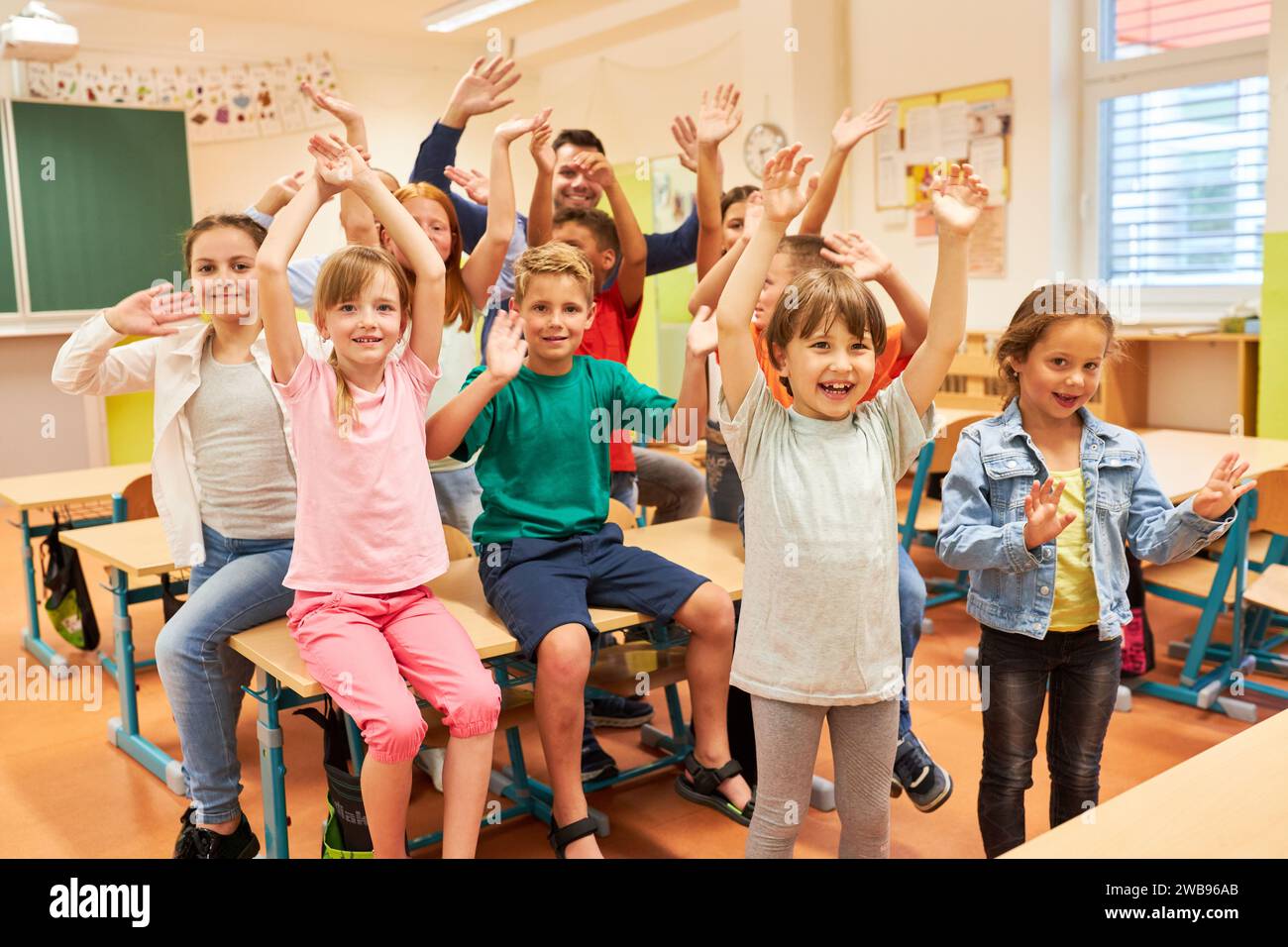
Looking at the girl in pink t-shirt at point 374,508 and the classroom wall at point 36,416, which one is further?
the classroom wall at point 36,416

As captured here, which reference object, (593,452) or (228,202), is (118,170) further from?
(593,452)

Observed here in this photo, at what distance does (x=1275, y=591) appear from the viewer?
9.70 feet

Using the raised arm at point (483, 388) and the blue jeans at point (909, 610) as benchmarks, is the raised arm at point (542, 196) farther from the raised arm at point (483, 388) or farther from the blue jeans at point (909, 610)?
the blue jeans at point (909, 610)

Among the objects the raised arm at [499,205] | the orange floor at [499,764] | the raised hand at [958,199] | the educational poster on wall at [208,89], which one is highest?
the educational poster on wall at [208,89]

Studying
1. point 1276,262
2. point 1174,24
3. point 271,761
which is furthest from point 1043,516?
point 1174,24

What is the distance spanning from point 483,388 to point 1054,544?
1057 millimetres

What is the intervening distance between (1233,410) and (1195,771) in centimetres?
440

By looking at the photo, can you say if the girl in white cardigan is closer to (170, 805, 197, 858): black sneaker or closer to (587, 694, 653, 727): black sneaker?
(170, 805, 197, 858): black sneaker

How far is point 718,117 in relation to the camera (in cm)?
267

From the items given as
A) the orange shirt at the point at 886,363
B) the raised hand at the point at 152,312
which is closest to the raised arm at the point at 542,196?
the orange shirt at the point at 886,363

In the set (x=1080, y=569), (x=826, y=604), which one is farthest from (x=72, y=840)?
(x=1080, y=569)

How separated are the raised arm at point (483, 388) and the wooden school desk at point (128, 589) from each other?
0.82 meters

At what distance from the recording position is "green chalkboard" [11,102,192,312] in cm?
639

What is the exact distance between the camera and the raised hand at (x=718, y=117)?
2.67 meters
